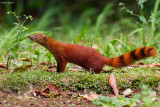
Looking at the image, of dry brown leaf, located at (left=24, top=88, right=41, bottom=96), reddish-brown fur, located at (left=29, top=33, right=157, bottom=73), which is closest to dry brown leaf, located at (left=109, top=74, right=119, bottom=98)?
reddish-brown fur, located at (left=29, top=33, right=157, bottom=73)

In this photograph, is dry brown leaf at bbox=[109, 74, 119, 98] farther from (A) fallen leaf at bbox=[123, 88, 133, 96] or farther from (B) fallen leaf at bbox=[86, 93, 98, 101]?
(B) fallen leaf at bbox=[86, 93, 98, 101]

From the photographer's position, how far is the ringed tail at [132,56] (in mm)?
3804

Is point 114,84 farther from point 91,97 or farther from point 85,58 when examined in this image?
point 85,58

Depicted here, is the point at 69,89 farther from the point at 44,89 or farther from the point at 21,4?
the point at 21,4

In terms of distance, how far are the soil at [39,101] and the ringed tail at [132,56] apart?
1.26 meters

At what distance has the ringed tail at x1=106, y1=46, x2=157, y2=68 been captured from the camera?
380 cm

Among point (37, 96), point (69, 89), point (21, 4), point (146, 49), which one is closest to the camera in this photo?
A: point (37, 96)

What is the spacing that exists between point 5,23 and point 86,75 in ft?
23.3

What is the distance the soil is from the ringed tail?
1258 mm

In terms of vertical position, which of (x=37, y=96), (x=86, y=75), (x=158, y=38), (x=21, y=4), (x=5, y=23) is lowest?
(x=37, y=96)

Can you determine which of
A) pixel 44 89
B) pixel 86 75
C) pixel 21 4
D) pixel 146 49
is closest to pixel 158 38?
pixel 146 49

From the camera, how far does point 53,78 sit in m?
3.74

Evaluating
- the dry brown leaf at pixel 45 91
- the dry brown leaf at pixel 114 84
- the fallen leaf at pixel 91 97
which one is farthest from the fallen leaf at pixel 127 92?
the dry brown leaf at pixel 45 91

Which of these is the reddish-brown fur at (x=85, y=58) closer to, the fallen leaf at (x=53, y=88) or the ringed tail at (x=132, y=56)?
the ringed tail at (x=132, y=56)
